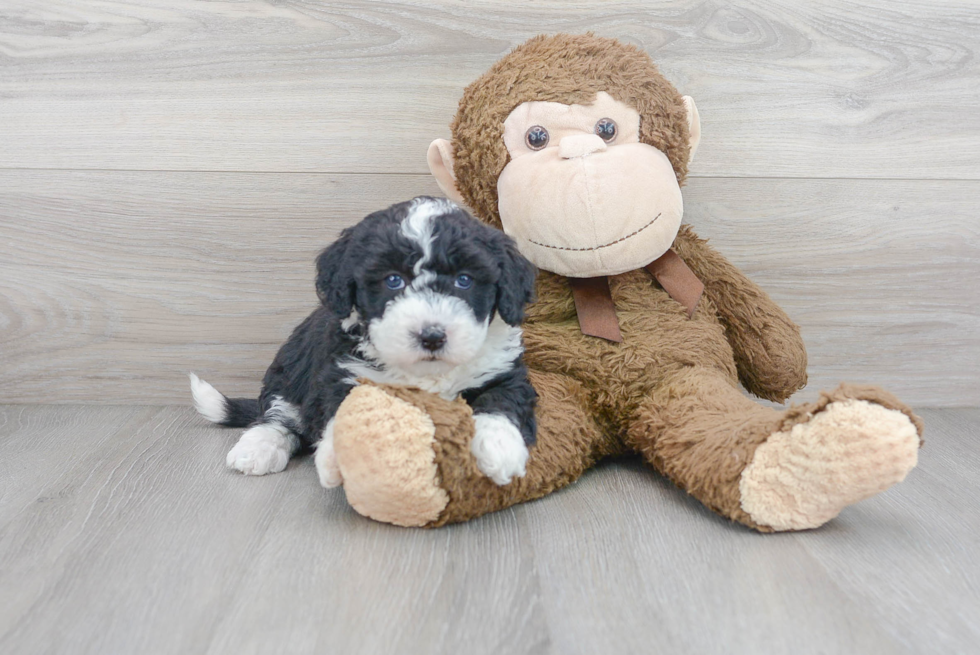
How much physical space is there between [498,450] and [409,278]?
0.32 metres

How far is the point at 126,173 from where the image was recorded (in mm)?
2057

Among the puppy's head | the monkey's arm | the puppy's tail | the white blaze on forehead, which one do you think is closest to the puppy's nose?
the puppy's head

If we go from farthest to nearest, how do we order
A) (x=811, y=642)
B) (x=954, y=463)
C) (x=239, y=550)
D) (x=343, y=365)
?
(x=954, y=463)
(x=343, y=365)
(x=239, y=550)
(x=811, y=642)

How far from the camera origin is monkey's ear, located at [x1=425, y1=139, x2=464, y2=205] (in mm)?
1762

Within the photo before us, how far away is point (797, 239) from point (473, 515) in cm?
126

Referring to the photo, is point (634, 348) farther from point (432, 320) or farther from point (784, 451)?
point (432, 320)

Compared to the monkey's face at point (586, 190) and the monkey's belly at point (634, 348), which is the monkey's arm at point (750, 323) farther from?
the monkey's face at point (586, 190)

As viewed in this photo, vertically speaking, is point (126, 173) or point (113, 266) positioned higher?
point (126, 173)

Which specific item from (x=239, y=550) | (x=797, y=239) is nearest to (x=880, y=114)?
(x=797, y=239)

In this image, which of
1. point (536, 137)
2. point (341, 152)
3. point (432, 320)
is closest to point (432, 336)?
point (432, 320)

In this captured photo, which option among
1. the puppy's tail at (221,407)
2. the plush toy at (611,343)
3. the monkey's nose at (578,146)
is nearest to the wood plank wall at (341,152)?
the puppy's tail at (221,407)

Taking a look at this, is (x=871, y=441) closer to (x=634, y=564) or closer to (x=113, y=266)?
(x=634, y=564)

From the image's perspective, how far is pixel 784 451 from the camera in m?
1.25

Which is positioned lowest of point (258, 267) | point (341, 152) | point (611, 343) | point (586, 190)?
point (258, 267)
